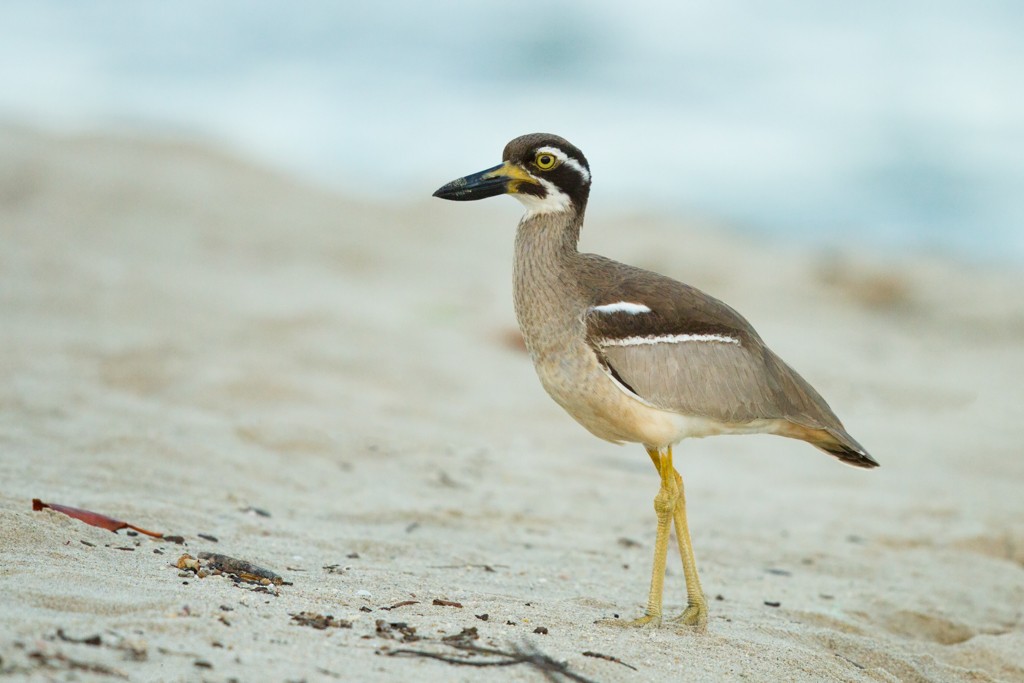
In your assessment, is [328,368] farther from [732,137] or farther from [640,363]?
[732,137]

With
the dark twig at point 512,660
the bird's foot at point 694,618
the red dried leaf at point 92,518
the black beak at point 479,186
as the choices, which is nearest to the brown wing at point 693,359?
the black beak at point 479,186

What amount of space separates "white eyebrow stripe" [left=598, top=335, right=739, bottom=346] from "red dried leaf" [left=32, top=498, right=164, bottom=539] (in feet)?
6.64

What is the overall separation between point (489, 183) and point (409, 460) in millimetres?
2599

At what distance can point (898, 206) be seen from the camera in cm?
2358

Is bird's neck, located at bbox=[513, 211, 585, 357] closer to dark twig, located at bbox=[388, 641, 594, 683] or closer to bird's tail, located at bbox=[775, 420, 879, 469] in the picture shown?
bird's tail, located at bbox=[775, 420, 879, 469]

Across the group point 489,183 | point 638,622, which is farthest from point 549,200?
point 638,622

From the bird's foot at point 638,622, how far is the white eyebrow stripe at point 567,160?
193 centimetres

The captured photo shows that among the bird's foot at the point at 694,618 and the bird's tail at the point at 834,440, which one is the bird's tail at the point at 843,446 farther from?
the bird's foot at the point at 694,618

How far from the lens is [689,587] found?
464 centimetres

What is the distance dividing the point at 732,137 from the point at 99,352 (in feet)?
64.1

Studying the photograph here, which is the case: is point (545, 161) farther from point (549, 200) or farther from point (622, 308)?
point (622, 308)

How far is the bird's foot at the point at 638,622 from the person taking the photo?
4348 mm

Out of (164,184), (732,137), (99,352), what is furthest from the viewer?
(732,137)

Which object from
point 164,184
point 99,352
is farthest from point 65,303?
point 164,184
